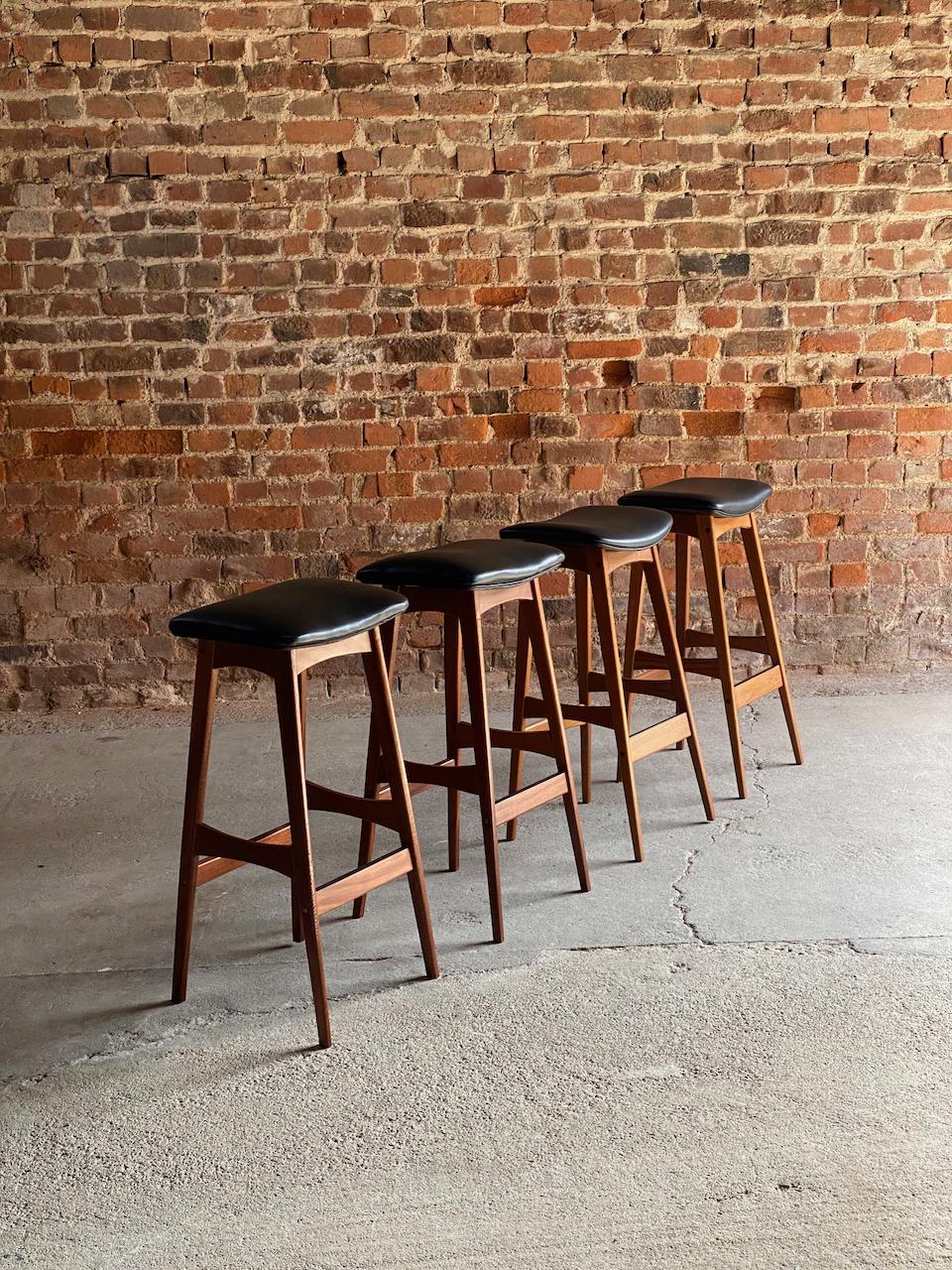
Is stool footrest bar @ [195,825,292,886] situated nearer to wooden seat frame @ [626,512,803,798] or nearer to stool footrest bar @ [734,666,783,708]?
wooden seat frame @ [626,512,803,798]

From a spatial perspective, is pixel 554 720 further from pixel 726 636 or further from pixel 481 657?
pixel 726 636

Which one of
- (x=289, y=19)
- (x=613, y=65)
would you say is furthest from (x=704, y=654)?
(x=289, y=19)

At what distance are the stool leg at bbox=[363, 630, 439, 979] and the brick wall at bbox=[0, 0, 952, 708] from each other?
7.46 feet

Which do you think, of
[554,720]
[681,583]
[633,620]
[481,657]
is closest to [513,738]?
[554,720]

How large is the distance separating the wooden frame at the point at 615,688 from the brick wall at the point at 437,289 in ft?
4.42

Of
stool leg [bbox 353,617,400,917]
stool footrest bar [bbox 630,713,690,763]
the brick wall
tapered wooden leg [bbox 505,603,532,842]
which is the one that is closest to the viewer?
stool leg [bbox 353,617,400,917]

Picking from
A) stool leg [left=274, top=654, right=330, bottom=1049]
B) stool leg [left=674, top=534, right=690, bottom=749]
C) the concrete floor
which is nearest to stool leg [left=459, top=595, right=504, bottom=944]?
the concrete floor

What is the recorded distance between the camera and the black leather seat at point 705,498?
12.5ft

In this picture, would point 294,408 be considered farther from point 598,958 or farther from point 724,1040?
point 724,1040

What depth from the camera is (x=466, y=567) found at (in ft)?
9.82

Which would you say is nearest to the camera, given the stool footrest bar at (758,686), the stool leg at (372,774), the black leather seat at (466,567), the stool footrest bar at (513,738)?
the black leather seat at (466,567)

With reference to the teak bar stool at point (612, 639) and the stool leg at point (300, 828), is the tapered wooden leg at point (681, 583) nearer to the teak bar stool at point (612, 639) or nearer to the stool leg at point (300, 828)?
the teak bar stool at point (612, 639)

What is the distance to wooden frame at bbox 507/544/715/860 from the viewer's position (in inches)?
135

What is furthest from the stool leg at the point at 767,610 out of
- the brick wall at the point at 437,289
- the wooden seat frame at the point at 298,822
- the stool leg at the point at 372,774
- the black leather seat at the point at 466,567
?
the wooden seat frame at the point at 298,822
